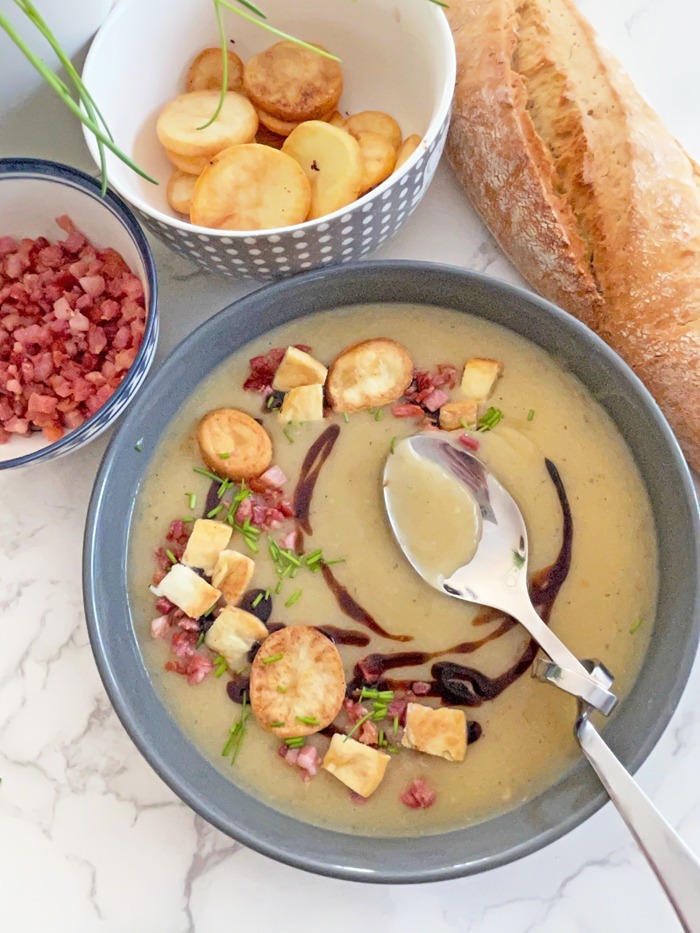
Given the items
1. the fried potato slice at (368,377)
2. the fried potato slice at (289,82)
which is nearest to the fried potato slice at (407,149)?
the fried potato slice at (289,82)

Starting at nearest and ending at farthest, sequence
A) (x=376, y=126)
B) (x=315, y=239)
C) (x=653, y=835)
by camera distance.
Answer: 1. (x=653, y=835)
2. (x=315, y=239)
3. (x=376, y=126)

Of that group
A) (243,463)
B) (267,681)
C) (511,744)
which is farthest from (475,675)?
(243,463)

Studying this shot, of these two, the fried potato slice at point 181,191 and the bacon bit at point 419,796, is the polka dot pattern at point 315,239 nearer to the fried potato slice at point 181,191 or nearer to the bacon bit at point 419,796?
the fried potato slice at point 181,191

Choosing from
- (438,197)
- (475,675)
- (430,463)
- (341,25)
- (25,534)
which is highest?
(341,25)

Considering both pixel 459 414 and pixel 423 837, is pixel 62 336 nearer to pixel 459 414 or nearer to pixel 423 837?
pixel 459 414

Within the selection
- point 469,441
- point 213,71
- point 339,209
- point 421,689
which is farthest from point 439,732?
point 213,71

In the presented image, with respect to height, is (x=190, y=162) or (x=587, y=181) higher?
(x=587, y=181)

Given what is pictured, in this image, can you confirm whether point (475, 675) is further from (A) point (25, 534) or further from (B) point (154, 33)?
(B) point (154, 33)
